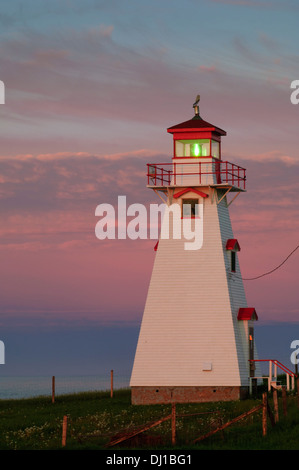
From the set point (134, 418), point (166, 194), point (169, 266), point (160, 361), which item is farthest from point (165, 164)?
point (134, 418)

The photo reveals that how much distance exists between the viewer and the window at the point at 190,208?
55.4 meters

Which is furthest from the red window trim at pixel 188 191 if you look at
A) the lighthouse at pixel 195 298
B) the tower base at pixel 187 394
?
the tower base at pixel 187 394

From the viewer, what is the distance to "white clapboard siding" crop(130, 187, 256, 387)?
174ft

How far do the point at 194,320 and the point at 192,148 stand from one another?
10153 mm

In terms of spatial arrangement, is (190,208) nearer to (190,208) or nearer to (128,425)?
(190,208)

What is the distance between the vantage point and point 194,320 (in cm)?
5350

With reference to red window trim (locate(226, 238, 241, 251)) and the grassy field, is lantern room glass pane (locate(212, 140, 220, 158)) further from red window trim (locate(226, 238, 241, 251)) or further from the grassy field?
the grassy field

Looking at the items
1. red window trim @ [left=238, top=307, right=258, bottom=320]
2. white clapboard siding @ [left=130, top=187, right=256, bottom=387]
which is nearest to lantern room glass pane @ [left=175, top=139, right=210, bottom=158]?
white clapboard siding @ [left=130, top=187, right=256, bottom=387]

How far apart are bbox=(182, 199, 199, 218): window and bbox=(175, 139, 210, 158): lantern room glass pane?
2.80 meters

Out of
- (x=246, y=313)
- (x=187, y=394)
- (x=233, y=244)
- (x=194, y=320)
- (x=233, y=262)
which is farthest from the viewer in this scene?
(x=233, y=262)

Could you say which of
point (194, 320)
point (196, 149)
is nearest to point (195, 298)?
point (194, 320)

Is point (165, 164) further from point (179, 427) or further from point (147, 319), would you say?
point (179, 427)

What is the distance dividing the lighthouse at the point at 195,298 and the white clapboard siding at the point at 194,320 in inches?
2.1

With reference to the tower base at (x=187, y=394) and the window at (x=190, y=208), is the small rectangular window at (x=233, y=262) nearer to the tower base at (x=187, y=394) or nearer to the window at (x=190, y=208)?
the window at (x=190, y=208)
